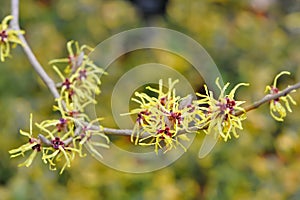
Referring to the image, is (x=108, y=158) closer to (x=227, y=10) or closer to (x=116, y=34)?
(x=116, y=34)

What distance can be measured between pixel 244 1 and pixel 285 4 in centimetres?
27

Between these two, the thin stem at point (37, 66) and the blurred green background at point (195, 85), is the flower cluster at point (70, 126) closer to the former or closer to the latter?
the thin stem at point (37, 66)

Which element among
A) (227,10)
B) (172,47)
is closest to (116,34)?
(172,47)

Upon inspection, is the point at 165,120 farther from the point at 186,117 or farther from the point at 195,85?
the point at 195,85

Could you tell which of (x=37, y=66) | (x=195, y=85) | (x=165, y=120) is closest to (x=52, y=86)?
(x=37, y=66)

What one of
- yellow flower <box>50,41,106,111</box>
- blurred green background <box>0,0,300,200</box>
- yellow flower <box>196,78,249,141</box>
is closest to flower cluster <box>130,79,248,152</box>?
yellow flower <box>196,78,249,141</box>

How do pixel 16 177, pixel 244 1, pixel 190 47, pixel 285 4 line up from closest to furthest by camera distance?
pixel 16 177, pixel 190 47, pixel 244 1, pixel 285 4

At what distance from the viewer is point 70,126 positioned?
856 mm

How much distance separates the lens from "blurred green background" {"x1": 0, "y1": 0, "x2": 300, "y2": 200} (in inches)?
66.6

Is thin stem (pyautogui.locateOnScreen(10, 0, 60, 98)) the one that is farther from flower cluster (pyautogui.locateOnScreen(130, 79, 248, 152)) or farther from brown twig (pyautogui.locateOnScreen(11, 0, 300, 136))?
flower cluster (pyautogui.locateOnScreen(130, 79, 248, 152))

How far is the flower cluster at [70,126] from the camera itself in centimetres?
80

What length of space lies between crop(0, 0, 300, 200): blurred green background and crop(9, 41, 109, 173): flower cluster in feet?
2.23

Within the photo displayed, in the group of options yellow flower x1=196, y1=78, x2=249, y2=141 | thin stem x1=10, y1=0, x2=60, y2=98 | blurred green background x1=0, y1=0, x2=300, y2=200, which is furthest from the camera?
blurred green background x1=0, y1=0, x2=300, y2=200

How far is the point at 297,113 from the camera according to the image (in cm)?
183
